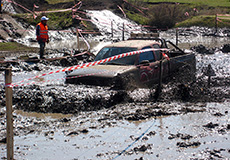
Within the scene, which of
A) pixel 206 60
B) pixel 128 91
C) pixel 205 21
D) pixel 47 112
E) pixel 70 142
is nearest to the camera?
pixel 70 142

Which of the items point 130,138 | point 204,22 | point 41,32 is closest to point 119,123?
point 130,138

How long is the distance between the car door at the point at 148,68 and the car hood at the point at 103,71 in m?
0.35

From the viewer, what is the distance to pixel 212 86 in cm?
1112

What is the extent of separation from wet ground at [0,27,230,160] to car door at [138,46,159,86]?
1.44 feet

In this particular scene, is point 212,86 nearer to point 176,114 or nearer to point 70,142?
point 176,114

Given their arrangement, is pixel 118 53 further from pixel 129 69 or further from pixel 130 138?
pixel 130 138

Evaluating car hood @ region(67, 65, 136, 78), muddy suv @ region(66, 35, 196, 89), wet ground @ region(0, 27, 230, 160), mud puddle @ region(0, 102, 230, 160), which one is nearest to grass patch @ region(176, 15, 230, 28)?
muddy suv @ region(66, 35, 196, 89)

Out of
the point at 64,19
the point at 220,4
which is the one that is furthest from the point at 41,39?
the point at 220,4

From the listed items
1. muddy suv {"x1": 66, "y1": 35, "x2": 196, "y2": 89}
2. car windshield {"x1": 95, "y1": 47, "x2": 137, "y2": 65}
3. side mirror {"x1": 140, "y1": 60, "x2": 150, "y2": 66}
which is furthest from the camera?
car windshield {"x1": 95, "y1": 47, "x2": 137, "y2": 65}

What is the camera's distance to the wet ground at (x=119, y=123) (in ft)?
19.1

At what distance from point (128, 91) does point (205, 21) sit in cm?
3203

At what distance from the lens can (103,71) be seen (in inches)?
370

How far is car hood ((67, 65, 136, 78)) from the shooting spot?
9250mm

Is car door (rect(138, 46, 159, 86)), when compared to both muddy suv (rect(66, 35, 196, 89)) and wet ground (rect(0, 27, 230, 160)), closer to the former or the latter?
muddy suv (rect(66, 35, 196, 89))
